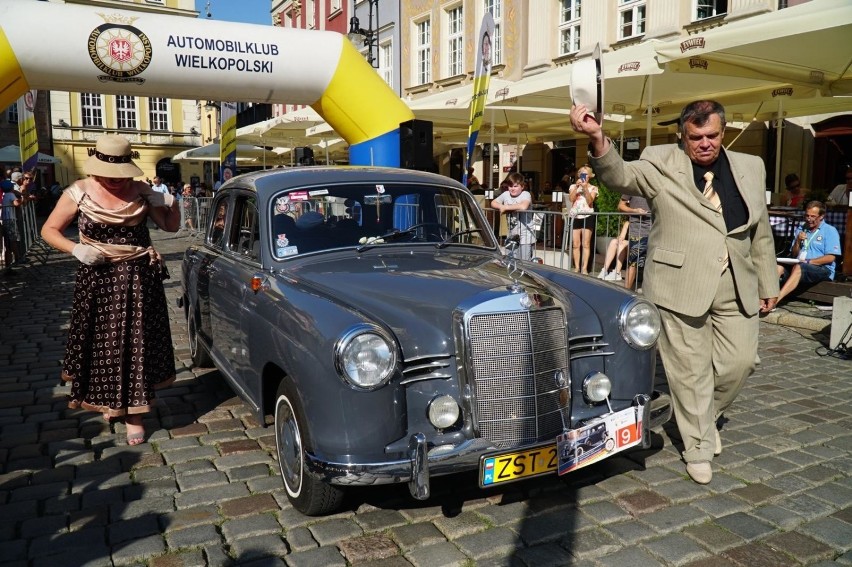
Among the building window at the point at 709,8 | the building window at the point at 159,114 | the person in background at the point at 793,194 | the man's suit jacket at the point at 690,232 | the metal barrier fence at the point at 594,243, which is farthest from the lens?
the building window at the point at 159,114

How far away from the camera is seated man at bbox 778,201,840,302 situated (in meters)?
8.53

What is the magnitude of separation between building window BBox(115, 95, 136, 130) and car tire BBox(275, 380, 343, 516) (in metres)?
48.6

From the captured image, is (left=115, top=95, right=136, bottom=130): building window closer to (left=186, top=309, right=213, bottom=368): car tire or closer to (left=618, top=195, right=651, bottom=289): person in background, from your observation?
(left=618, top=195, right=651, bottom=289): person in background

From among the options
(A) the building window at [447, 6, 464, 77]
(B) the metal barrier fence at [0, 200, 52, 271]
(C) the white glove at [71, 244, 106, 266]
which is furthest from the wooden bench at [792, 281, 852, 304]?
(A) the building window at [447, 6, 464, 77]

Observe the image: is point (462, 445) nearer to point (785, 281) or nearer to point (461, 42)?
point (785, 281)

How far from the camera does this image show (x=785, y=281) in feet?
29.3

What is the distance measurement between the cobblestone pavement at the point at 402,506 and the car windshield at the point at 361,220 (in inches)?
52.7

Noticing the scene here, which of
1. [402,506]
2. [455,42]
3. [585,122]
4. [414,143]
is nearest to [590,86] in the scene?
[585,122]

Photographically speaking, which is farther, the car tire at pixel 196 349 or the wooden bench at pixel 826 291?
the wooden bench at pixel 826 291

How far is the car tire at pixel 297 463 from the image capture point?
331 cm

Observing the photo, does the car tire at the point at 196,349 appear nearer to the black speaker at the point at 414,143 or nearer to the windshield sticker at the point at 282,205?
the windshield sticker at the point at 282,205

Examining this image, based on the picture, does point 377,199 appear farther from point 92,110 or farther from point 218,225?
point 92,110

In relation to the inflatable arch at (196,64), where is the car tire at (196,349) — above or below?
below

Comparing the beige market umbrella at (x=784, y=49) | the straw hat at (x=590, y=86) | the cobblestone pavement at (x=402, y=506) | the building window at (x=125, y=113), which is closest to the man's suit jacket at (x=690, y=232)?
the straw hat at (x=590, y=86)
